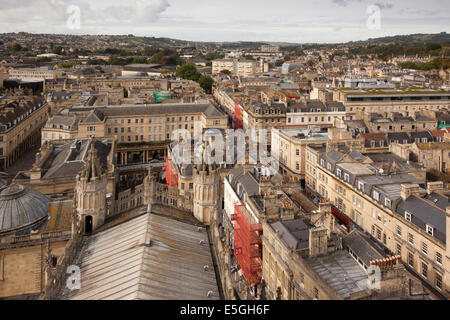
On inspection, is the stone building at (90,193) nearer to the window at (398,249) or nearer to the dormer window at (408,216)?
the dormer window at (408,216)

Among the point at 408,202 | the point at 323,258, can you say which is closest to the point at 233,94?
the point at 408,202

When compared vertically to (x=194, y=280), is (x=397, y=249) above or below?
below

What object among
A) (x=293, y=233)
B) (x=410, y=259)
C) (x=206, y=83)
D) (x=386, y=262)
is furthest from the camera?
(x=206, y=83)

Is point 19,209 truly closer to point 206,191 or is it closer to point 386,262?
point 206,191

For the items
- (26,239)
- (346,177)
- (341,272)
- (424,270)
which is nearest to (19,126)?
(26,239)

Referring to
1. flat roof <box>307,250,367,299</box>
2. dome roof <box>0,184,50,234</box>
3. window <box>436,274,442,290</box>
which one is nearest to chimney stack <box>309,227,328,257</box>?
flat roof <box>307,250,367,299</box>

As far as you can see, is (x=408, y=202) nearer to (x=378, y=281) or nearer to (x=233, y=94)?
(x=378, y=281)

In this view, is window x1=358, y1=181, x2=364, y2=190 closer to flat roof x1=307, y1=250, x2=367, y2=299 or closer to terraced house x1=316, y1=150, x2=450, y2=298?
terraced house x1=316, y1=150, x2=450, y2=298
